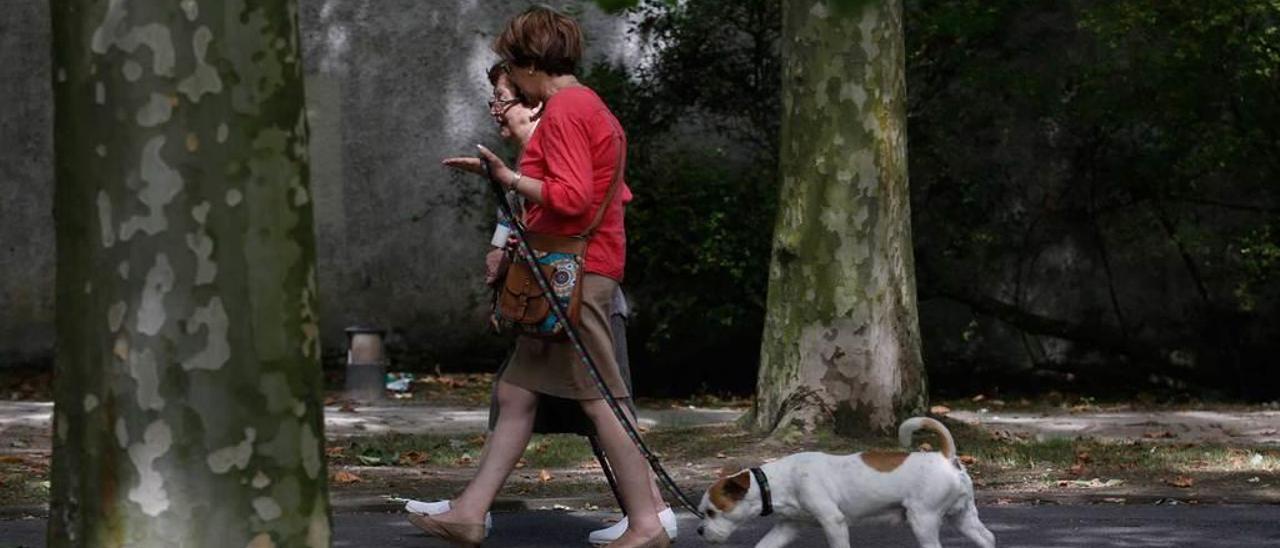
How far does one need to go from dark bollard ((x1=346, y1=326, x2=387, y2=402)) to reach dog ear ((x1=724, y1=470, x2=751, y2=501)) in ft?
24.9

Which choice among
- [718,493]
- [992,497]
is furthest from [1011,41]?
[718,493]

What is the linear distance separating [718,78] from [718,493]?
7.76 metres

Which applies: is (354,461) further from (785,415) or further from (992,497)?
(992,497)

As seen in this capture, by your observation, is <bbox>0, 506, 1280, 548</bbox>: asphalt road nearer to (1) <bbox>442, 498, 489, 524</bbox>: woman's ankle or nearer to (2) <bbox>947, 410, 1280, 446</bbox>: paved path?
(1) <bbox>442, 498, 489, 524</bbox>: woman's ankle

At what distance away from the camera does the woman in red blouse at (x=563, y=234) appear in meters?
6.14

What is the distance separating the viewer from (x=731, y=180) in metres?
13.4

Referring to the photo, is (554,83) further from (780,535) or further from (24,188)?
(24,188)

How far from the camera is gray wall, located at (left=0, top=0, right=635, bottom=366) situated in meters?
14.7

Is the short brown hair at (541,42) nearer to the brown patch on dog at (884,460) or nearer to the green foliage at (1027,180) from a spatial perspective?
the brown patch on dog at (884,460)

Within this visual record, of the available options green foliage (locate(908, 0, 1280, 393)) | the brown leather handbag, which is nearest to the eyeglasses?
the brown leather handbag

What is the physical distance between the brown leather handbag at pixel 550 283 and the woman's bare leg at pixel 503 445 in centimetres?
25

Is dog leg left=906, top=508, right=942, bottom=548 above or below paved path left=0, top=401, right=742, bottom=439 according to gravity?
below

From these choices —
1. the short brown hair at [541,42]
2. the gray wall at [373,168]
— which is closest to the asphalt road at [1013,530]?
the short brown hair at [541,42]

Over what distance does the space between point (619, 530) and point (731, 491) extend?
84 centimetres
